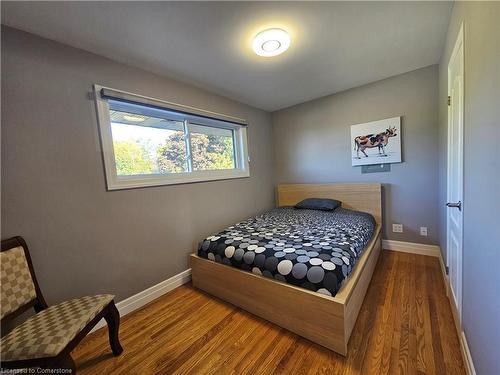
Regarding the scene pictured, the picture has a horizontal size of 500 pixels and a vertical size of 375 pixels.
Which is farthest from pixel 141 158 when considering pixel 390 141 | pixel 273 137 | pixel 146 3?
pixel 390 141

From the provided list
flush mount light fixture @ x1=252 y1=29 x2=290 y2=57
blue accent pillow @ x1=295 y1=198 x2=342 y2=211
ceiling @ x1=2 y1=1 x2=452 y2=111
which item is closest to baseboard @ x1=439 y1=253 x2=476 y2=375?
blue accent pillow @ x1=295 y1=198 x2=342 y2=211

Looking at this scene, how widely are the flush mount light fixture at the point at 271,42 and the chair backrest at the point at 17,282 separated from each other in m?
2.23

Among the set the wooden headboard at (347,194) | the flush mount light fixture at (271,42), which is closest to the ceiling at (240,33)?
the flush mount light fixture at (271,42)

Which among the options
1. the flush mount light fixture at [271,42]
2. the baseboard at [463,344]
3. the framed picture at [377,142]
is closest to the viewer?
the baseboard at [463,344]

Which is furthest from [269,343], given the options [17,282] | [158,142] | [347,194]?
[347,194]

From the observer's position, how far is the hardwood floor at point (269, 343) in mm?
1253

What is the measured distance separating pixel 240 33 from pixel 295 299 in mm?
2051

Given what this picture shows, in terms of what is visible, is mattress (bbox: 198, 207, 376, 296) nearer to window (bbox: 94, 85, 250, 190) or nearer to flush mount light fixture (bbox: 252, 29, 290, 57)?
window (bbox: 94, 85, 250, 190)

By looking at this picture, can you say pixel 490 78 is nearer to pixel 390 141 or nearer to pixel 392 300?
pixel 392 300

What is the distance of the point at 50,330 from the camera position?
1103mm

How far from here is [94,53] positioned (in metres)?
1.73

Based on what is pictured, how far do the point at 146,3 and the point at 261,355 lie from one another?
2383 millimetres

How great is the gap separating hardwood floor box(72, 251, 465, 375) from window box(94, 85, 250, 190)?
1250 mm

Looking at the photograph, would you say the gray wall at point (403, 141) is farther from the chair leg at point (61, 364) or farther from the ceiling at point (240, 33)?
the chair leg at point (61, 364)
